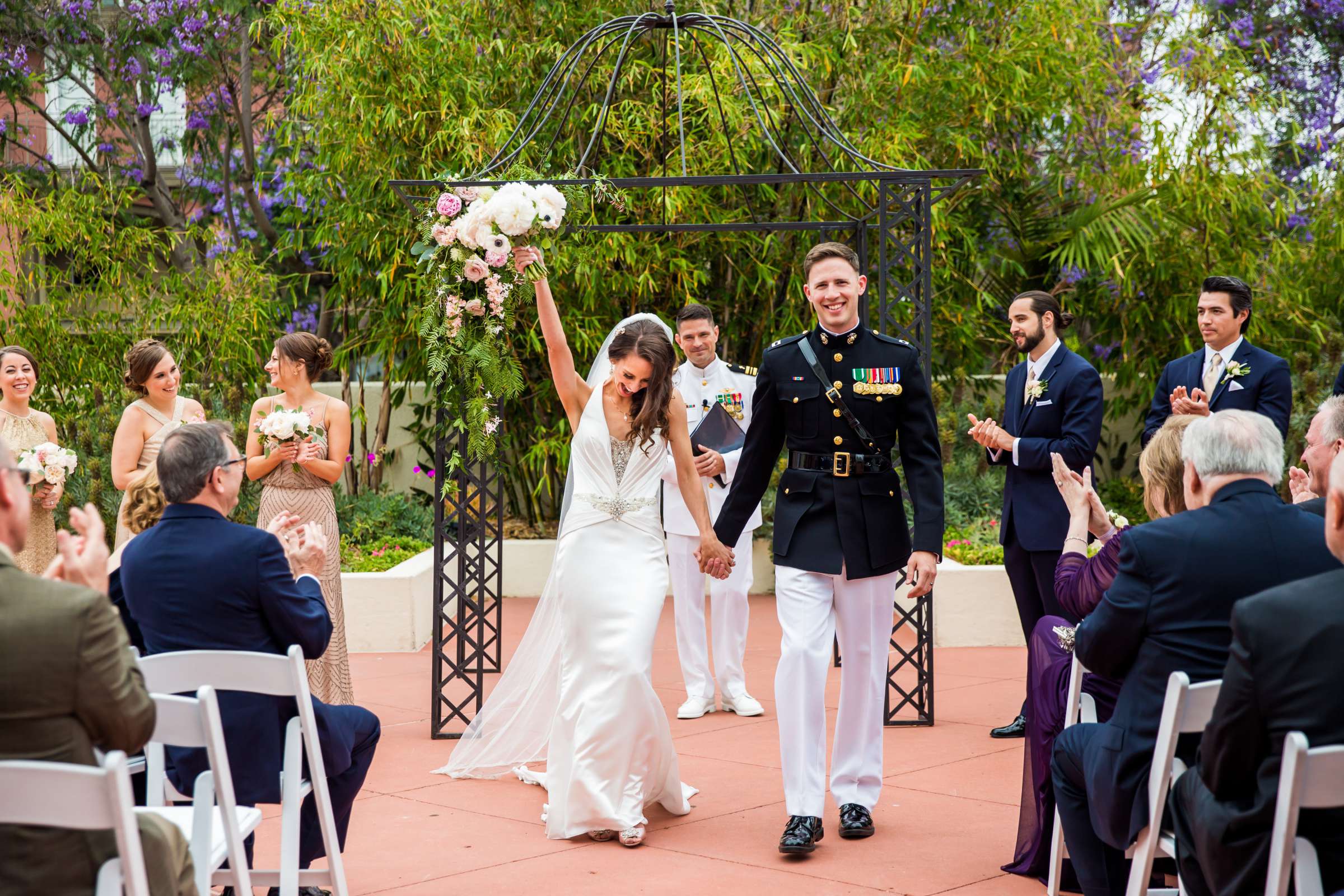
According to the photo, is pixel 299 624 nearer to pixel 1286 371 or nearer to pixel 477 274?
pixel 477 274

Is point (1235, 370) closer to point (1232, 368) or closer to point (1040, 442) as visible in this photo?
point (1232, 368)

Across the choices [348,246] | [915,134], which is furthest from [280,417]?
[915,134]

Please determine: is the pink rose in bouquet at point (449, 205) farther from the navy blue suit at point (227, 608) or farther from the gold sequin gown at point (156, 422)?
the navy blue suit at point (227, 608)

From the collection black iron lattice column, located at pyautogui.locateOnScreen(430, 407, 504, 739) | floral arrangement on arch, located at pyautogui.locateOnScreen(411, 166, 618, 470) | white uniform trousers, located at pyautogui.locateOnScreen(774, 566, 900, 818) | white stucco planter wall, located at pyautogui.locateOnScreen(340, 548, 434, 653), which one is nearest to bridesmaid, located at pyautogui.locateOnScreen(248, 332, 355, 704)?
black iron lattice column, located at pyautogui.locateOnScreen(430, 407, 504, 739)

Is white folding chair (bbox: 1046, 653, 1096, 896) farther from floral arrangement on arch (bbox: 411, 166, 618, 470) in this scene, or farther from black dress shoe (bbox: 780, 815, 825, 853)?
floral arrangement on arch (bbox: 411, 166, 618, 470)

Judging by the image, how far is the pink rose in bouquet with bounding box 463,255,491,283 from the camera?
5309 millimetres

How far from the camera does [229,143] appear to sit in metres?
13.3

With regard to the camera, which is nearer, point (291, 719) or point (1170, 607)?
point (1170, 607)

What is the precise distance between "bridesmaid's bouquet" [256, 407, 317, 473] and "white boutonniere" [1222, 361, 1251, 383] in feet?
13.1

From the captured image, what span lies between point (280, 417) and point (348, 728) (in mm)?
2334

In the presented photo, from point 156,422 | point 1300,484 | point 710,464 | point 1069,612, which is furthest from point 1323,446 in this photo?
point 156,422

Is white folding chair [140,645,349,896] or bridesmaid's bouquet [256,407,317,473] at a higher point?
bridesmaid's bouquet [256,407,317,473]

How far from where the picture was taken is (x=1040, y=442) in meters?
5.57

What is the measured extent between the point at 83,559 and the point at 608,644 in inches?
93.6
